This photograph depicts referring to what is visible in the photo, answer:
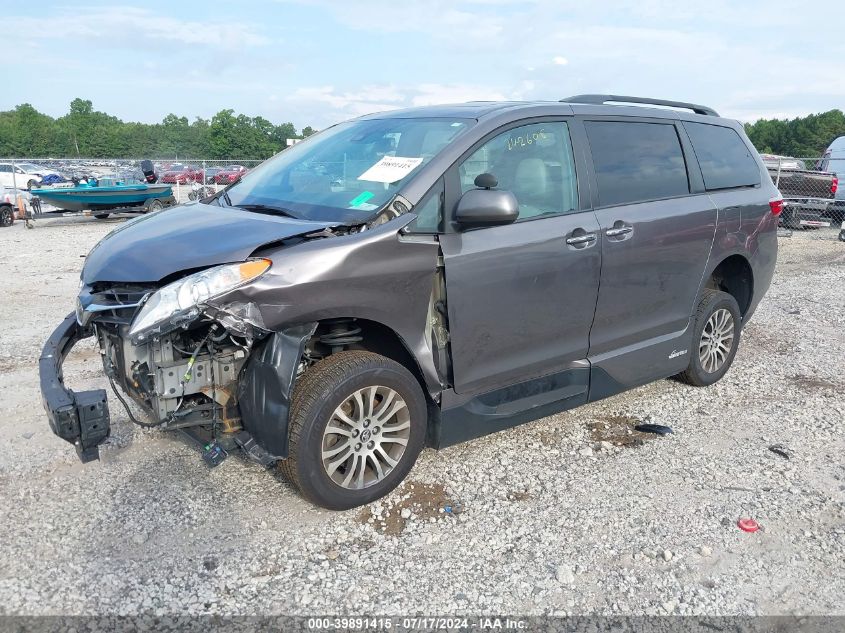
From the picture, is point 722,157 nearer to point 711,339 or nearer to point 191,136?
point 711,339

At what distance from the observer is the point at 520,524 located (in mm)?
3375

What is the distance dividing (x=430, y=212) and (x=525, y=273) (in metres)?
0.65

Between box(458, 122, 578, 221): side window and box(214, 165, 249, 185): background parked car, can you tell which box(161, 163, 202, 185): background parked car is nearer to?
box(214, 165, 249, 185): background parked car

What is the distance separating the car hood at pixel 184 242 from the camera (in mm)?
3000

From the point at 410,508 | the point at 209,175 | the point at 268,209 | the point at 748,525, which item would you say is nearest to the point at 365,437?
the point at 410,508

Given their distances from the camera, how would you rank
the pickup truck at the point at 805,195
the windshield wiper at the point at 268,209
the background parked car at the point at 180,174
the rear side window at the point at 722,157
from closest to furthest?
1. the windshield wiper at the point at 268,209
2. the rear side window at the point at 722,157
3. the pickup truck at the point at 805,195
4. the background parked car at the point at 180,174

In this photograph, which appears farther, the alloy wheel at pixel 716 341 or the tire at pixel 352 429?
the alloy wheel at pixel 716 341

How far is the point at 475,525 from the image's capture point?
3355 mm

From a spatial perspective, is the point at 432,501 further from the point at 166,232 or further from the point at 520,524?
the point at 166,232

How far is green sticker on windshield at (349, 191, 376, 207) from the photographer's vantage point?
11.3 ft

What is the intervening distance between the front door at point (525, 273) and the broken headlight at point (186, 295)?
1015 mm

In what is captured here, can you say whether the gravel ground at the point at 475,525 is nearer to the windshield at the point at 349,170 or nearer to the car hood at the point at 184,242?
the car hood at the point at 184,242

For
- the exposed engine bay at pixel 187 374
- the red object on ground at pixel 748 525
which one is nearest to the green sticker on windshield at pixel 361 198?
the exposed engine bay at pixel 187 374

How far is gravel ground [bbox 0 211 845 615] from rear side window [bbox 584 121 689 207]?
1.57 metres
